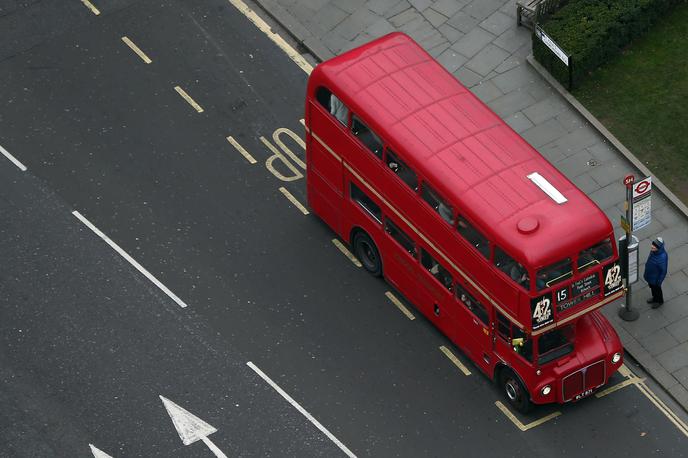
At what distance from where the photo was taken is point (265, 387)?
1266 inches

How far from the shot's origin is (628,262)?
32.2m

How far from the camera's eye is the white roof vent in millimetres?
30266

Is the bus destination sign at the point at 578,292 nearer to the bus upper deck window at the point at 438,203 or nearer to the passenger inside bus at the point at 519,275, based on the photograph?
the passenger inside bus at the point at 519,275

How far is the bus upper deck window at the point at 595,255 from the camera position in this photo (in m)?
30.1

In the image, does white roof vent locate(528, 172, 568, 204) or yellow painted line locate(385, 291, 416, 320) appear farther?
yellow painted line locate(385, 291, 416, 320)

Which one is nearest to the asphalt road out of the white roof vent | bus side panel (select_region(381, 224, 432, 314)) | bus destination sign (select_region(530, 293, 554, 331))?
bus side panel (select_region(381, 224, 432, 314))

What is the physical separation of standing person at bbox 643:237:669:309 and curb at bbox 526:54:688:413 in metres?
1.12

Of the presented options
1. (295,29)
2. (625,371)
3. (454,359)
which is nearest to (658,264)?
(625,371)

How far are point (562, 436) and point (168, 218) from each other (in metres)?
9.90

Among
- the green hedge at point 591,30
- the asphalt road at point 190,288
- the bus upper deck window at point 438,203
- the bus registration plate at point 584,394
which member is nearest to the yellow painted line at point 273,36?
the asphalt road at point 190,288

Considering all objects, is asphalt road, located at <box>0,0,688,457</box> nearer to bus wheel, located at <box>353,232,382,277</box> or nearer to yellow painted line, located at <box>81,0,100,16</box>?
yellow painted line, located at <box>81,0,100,16</box>

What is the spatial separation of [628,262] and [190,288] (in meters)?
9.02

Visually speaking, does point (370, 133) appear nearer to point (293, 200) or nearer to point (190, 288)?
point (293, 200)

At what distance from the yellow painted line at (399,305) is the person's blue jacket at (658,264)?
Result: 4885 millimetres
